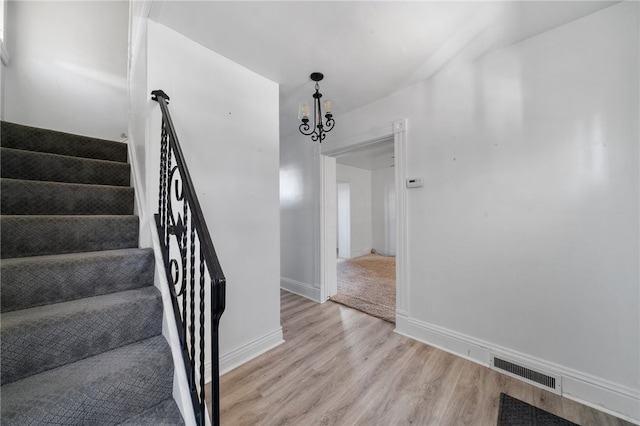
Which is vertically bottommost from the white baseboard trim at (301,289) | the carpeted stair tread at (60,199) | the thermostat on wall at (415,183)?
the white baseboard trim at (301,289)

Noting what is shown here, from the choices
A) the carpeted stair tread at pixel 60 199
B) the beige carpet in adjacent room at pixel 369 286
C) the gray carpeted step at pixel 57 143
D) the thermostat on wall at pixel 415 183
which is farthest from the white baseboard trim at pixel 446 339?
the gray carpeted step at pixel 57 143

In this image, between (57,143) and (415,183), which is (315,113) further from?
(57,143)

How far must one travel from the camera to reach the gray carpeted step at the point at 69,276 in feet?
3.57

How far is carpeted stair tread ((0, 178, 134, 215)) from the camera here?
1.42 metres

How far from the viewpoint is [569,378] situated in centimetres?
162

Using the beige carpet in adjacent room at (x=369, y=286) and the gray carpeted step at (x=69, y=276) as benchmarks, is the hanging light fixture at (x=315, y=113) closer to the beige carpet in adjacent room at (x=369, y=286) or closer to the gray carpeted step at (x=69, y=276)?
the gray carpeted step at (x=69, y=276)

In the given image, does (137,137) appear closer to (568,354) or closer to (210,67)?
(210,67)

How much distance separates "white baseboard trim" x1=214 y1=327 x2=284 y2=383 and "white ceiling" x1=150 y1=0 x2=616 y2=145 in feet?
7.86

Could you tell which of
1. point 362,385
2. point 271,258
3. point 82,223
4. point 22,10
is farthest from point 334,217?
point 22,10

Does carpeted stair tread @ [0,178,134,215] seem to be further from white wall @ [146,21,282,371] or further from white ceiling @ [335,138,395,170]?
white ceiling @ [335,138,395,170]

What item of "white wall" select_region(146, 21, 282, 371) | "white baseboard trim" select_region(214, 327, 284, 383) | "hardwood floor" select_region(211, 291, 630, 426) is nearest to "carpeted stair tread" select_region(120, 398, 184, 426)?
"hardwood floor" select_region(211, 291, 630, 426)

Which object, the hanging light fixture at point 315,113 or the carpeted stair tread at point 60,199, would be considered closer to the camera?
the carpeted stair tread at point 60,199

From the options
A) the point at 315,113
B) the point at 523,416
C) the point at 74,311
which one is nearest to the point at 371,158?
the point at 315,113

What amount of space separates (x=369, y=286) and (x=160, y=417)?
3.31 meters
